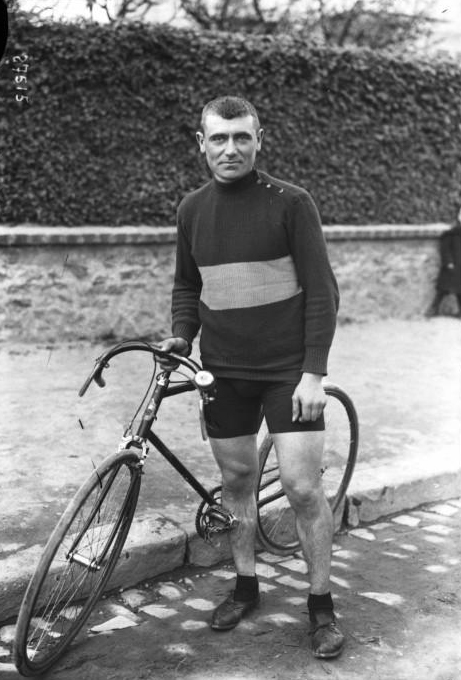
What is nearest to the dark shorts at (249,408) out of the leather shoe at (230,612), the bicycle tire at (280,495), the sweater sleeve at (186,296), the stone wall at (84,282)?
the sweater sleeve at (186,296)

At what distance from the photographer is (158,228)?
863 centimetres

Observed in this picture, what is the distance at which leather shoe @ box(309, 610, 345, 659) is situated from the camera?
328 cm

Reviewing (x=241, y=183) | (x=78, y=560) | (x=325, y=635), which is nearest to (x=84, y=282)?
(x=241, y=183)

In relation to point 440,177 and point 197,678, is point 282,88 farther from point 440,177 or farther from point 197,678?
point 197,678

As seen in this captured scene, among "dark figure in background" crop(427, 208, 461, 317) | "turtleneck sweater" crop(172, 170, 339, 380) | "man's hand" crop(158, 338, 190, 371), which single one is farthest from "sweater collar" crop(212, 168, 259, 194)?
"dark figure in background" crop(427, 208, 461, 317)

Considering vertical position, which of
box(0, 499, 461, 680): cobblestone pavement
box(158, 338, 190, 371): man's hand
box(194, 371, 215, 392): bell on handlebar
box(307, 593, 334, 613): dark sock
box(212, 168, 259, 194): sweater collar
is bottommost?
box(0, 499, 461, 680): cobblestone pavement

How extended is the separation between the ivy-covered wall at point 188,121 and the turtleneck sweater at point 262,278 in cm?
499

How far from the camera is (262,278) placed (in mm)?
3293

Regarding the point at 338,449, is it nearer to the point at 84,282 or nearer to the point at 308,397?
the point at 308,397

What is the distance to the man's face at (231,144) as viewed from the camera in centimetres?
322

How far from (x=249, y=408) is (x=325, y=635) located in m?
0.94

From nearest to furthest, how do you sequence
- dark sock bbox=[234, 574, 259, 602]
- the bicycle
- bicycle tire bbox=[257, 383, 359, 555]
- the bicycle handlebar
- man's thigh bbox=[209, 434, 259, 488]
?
the bicycle, the bicycle handlebar, man's thigh bbox=[209, 434, 259, 488], dark sock bbox=[234, 574, 259, 602], bicycle tire bbox=[257, 383, 359, 555]

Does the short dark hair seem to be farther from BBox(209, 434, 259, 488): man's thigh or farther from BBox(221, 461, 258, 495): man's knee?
BBox(221, 461, 258, 495): man's knee

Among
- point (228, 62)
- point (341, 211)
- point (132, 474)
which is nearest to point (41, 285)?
point (228, 62)
